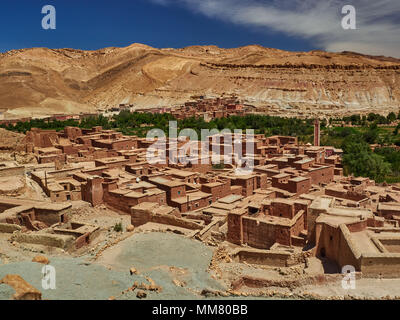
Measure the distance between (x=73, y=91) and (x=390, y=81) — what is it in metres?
58.5

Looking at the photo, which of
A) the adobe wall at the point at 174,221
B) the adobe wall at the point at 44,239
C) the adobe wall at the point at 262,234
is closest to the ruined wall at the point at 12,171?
the adobe wall at the point at 44,239

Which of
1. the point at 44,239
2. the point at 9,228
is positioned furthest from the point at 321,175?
the point at 9,228

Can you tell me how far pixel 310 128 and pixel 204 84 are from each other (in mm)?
31891

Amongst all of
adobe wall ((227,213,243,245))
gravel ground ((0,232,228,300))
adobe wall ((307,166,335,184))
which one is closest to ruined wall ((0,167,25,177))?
gravel ground ((0,232,228,300))

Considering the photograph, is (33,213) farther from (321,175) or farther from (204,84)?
(204,84)

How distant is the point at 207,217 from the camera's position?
13.2 metres

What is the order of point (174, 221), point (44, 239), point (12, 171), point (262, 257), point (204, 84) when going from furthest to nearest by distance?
point (204, 84) → point (12, 171) → point (174, 221) → point (44, 239) → point (262, 257)

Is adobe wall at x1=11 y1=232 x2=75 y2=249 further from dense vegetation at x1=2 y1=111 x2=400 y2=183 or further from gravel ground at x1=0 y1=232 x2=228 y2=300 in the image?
dense vegetation at x1=2 y1=111 x2=400 y2=183

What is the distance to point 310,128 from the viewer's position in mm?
41531

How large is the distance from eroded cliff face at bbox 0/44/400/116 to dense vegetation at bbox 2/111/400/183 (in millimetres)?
12308

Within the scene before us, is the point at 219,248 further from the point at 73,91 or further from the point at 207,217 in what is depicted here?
the point at 73,91

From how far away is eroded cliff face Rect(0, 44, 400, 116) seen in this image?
61.3 metres
